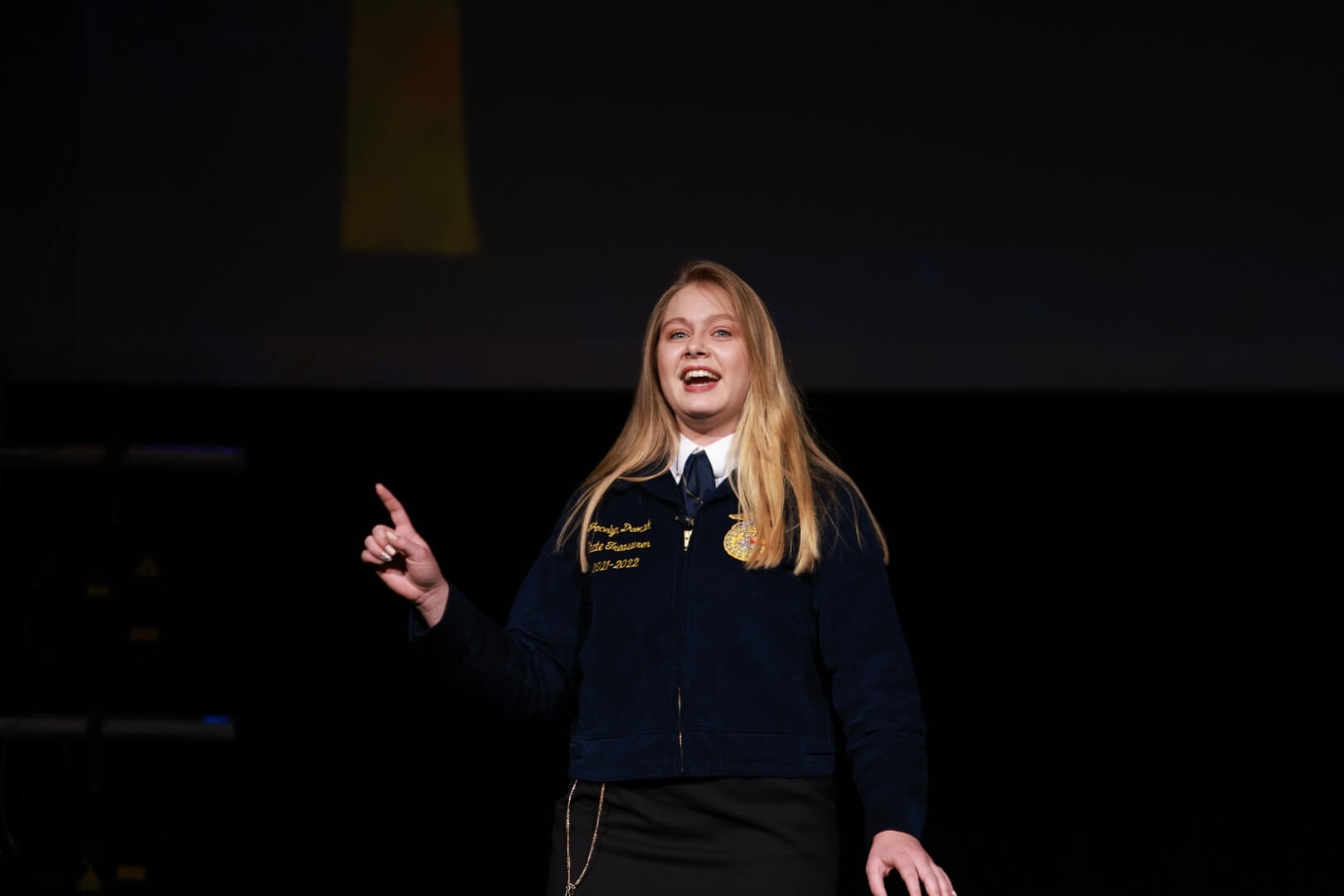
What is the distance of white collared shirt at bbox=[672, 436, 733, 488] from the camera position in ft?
5.19

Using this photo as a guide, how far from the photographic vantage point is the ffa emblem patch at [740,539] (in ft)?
4.88

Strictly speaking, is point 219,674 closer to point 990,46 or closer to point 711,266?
point 711,266

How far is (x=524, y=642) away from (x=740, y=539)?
0.30 metres

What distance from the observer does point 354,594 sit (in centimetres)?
281

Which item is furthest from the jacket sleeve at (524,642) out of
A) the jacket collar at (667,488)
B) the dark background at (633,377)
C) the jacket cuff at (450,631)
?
the dark background at (633,377)

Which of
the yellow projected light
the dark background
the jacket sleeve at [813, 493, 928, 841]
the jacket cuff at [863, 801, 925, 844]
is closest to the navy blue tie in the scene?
the jacket sleeve at [813, 493, 928, 841]

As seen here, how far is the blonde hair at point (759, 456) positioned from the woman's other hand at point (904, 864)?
0.33 meters

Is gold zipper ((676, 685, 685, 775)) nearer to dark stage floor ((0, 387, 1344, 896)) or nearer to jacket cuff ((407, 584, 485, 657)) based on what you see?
jacket cuff ((407, 584, 485, 657))

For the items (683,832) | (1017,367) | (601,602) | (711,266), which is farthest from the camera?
(1017,367)

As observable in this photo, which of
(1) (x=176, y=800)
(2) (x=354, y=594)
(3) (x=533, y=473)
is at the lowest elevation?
(1) (x=176, y=800)

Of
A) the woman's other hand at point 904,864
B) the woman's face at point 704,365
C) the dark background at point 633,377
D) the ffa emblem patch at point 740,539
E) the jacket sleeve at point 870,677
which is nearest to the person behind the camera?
the woman's other hand at point 904,864

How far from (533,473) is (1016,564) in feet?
3.62

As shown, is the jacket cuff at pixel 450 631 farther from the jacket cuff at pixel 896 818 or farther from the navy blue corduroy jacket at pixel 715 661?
the jacket cuff at pixel 896 818

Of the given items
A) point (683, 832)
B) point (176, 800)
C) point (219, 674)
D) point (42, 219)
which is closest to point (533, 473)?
point (219, 674)
